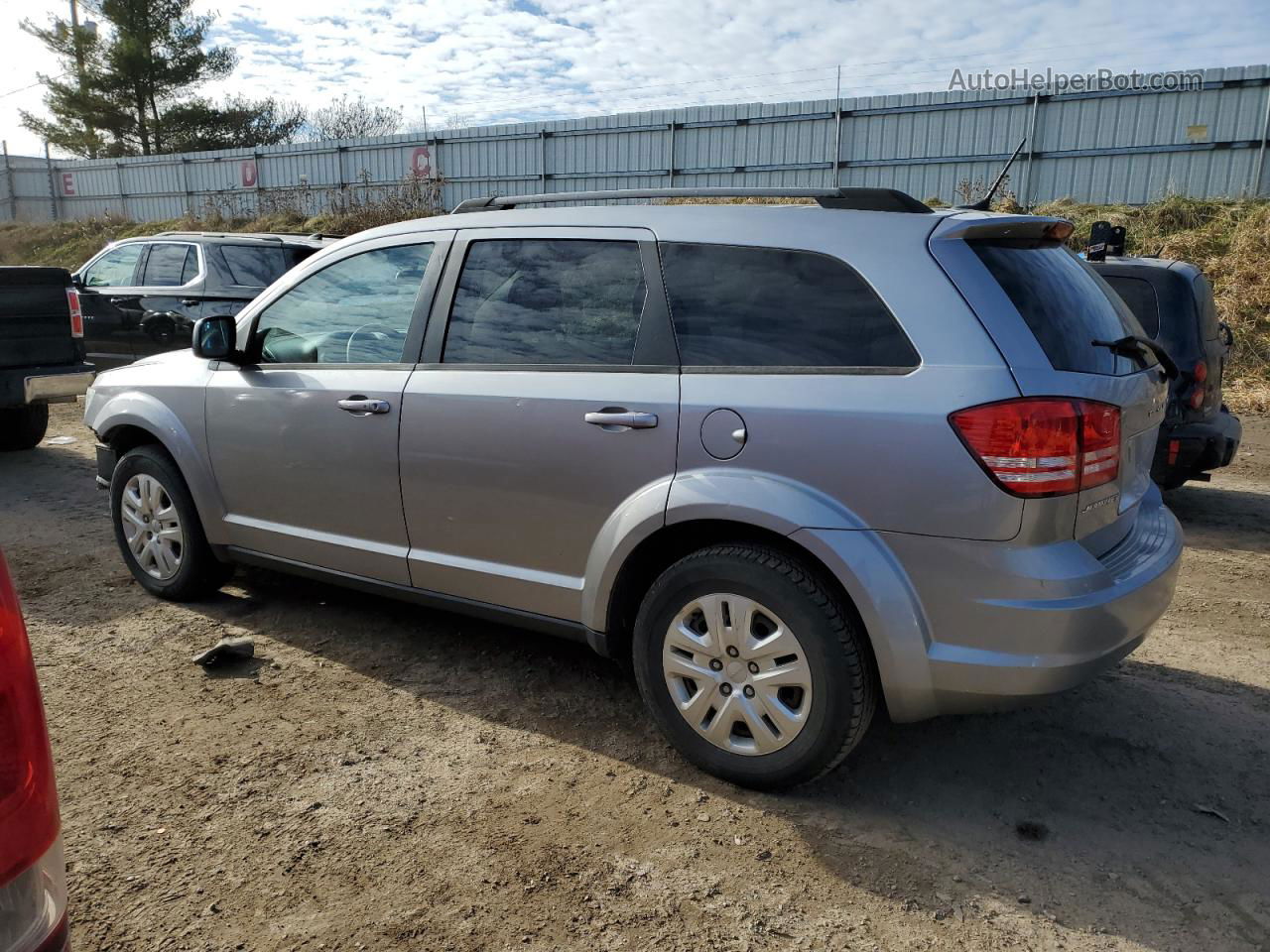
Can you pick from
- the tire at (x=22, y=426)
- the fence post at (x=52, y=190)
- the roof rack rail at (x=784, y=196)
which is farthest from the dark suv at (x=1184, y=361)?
the fence post at (x=52, y=190)

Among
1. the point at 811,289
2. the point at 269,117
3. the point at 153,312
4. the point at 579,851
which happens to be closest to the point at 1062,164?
the point at 153,312

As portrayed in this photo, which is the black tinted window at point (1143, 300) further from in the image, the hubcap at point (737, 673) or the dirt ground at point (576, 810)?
the hubcap at point (737, 673)

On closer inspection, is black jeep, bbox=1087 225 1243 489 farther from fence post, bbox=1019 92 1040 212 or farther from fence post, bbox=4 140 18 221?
fence post, bbox=4 140 18 221

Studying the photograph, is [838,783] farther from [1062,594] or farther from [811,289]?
[811,289]

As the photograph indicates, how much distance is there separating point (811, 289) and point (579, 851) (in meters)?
1.78

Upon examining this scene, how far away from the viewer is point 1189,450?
5.96 m

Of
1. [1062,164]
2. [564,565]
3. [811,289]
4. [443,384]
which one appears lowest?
[564,565]

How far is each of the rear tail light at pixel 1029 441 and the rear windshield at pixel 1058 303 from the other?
19 cm

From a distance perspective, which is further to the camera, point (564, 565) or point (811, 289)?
point (564, 565)

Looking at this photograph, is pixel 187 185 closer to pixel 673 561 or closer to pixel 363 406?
pixel 363 406

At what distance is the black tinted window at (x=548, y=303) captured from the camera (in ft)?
10.6

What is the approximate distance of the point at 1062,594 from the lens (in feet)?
8.38

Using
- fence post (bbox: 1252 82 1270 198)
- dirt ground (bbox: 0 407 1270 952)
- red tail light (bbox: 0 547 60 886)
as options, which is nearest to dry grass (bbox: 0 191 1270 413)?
fence post (bbox: 1252 82 1270 198)

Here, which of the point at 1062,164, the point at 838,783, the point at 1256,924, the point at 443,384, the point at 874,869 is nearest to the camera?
the point at 1256,924
